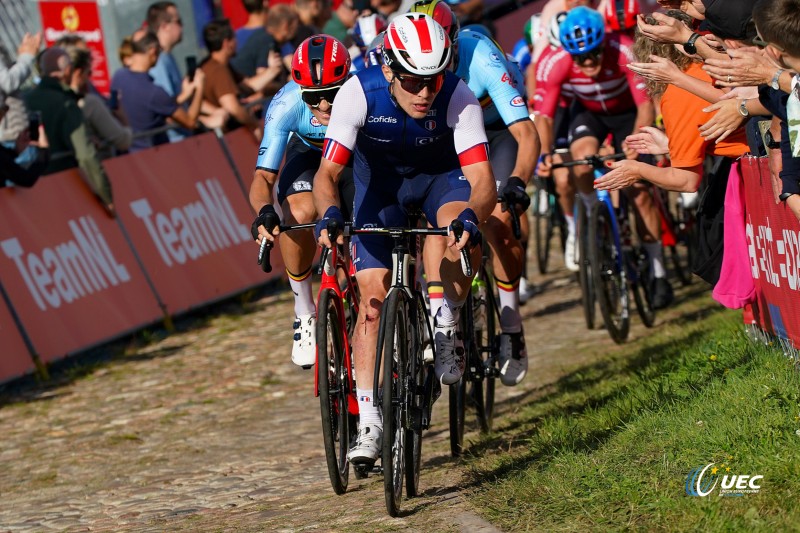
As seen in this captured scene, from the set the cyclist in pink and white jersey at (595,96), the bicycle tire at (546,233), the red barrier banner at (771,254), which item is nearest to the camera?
the red barrier banner at (771,254)

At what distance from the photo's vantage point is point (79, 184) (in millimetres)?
12422

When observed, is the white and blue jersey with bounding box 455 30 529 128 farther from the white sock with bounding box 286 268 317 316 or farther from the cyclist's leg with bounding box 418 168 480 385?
the white sock with bounding box 286 268 317 316

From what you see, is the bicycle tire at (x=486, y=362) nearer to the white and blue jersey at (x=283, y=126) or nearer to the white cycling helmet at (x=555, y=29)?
the white and blue jersey at (x=283, y=126)

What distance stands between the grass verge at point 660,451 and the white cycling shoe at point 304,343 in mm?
1108

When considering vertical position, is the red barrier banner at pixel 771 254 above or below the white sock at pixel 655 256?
→ above

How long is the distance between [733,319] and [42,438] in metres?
4.96

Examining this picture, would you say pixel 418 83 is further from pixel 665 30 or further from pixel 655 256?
pixel 655 256

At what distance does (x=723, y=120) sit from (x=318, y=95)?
232 cm

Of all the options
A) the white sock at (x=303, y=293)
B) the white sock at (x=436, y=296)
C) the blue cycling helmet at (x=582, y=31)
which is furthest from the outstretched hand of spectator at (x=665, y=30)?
the blue cycling helmet at (x=582, y=31)

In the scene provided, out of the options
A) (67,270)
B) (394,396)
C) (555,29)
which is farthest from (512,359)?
(67,270)

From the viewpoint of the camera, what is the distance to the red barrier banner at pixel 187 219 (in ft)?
42.9

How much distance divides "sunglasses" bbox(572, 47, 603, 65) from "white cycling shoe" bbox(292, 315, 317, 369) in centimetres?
392

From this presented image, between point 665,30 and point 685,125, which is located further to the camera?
point 685,125

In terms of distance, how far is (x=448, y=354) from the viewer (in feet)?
23.2
